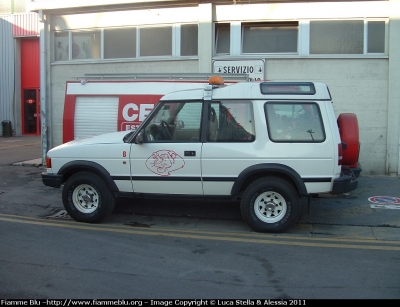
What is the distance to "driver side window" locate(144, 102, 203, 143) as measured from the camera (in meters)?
7.03

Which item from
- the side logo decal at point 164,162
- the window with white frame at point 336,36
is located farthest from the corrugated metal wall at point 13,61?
the side logo decal at point 164,162

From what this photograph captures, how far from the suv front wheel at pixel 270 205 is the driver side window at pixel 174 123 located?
1.24 metres

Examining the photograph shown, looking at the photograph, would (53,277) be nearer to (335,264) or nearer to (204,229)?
(204,229)

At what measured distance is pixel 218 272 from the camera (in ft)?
17.4

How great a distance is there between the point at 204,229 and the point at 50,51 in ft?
28.9

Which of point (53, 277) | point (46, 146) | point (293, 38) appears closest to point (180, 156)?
point (53, 277)

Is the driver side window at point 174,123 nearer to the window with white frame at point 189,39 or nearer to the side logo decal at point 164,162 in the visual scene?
the side logo decal at point 164,162

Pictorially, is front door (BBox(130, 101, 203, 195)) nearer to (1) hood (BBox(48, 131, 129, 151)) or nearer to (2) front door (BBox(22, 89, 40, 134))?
(1) hood (BBox(48, 131, 129, 151))

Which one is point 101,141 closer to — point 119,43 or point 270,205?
point 270,205

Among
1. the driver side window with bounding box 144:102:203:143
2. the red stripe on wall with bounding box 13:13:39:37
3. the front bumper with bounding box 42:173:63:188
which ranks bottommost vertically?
the front bumper with bounding box 42:173:63:188

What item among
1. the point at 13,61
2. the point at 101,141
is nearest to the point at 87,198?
the point at 101,141

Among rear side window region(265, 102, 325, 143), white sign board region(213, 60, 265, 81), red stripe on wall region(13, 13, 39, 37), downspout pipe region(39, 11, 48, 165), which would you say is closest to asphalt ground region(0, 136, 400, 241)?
rear side window region(265, 102, 325, 143)

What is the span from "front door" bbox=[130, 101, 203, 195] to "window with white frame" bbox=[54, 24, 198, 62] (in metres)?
5.83

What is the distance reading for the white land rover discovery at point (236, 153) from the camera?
6.71 metres
